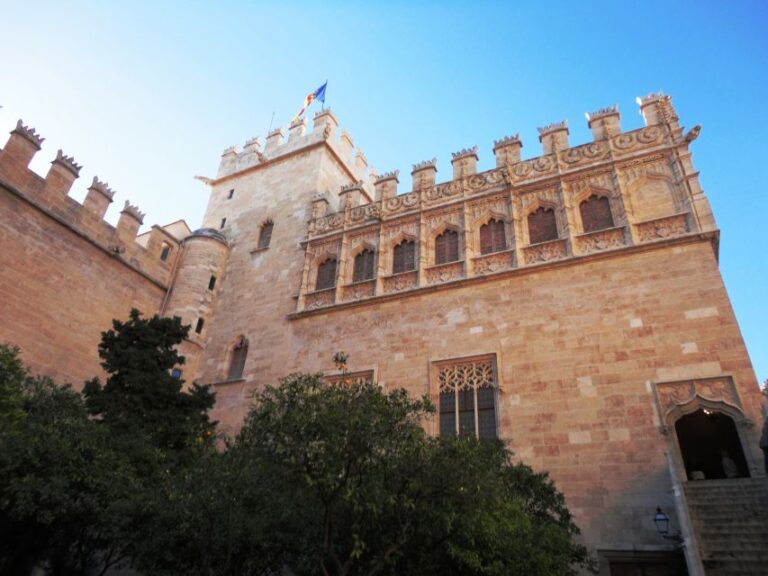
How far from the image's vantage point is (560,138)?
51.4 ft

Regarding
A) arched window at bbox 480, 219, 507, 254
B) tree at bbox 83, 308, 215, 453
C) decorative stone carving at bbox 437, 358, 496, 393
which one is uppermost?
arched window at bbox 480, 219, 507, 254

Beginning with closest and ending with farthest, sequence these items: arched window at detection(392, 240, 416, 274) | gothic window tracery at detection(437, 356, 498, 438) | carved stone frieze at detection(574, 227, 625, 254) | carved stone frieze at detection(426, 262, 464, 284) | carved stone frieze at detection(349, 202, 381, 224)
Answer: gothic window tracery at detection(437, 356, 498, 438) < carved stone frieze at detection(574, 227, 625, 254) < carved stone frieze at detection(426, 262, 464, 284) < arched window at detection(392, 240, 416, 274) < carved stone frieze at detection(349, 202, 381, 224)

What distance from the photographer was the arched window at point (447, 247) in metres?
15.5

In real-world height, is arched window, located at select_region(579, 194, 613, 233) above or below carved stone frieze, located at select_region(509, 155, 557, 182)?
below

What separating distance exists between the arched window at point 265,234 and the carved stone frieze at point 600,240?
37.2 feet

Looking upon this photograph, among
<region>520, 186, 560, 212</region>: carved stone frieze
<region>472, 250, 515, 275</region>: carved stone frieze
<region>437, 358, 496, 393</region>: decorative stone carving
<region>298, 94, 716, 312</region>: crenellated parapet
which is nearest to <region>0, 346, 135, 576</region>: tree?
<region>437, 358, 496, 393</region>: decorative stone carving

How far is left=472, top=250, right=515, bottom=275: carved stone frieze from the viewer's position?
46.6 feet

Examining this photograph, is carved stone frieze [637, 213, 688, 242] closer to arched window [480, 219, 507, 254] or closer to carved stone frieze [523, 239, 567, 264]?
carved stone frieze [523, 239, 567, 264]

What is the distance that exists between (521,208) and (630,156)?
3.10 metres

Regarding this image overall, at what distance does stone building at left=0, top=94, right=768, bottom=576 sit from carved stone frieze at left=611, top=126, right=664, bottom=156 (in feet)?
0.16

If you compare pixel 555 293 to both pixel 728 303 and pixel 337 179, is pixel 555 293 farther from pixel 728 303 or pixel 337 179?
pixel 337 179

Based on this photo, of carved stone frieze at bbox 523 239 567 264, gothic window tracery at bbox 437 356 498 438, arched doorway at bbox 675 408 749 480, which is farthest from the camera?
carved stone frieze at bbox 523 239 567 264

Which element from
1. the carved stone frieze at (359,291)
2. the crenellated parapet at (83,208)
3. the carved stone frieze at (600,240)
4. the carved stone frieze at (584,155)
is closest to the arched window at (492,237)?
the carved stone frieze at (600,240)

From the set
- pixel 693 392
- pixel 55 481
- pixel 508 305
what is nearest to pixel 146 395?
pixel 55 481
